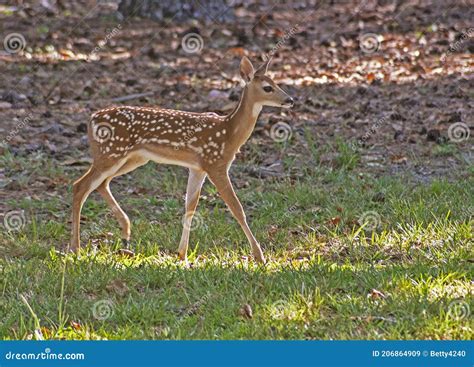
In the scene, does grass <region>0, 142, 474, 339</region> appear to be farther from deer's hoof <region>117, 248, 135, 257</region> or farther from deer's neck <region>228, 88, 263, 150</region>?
deer's neck <region>228, 88, 263, 150</region>

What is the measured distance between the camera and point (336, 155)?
31.9 feet

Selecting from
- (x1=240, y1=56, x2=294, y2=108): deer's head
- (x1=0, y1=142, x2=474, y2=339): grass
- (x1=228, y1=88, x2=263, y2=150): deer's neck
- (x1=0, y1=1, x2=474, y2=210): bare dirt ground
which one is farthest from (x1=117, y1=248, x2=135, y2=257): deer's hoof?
(x1=0, y1=1, x2=474, y2=210): bare dirt ground

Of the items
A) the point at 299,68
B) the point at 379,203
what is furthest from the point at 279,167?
the point at 299,68

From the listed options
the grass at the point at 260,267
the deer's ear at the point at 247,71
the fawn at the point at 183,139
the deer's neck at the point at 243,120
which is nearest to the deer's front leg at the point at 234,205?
the fawn at the point at 183,139

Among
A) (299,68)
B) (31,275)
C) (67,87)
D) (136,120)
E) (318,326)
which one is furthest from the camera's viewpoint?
(299,68)

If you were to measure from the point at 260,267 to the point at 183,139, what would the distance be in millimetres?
1155

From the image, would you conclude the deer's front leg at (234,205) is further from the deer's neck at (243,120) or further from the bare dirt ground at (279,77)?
the bare dirt ground at (279,77)

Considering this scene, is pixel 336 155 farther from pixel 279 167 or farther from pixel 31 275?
pixel 31 275

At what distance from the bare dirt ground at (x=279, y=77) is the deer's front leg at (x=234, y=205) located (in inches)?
80.8

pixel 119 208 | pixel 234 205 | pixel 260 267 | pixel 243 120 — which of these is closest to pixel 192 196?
pixel 234 205

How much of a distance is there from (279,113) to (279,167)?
5.45 feet

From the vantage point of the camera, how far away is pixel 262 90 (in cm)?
717

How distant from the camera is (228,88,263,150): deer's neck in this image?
7246 mm

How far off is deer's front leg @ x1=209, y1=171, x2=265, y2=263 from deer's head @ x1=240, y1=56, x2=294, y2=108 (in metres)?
0.60
